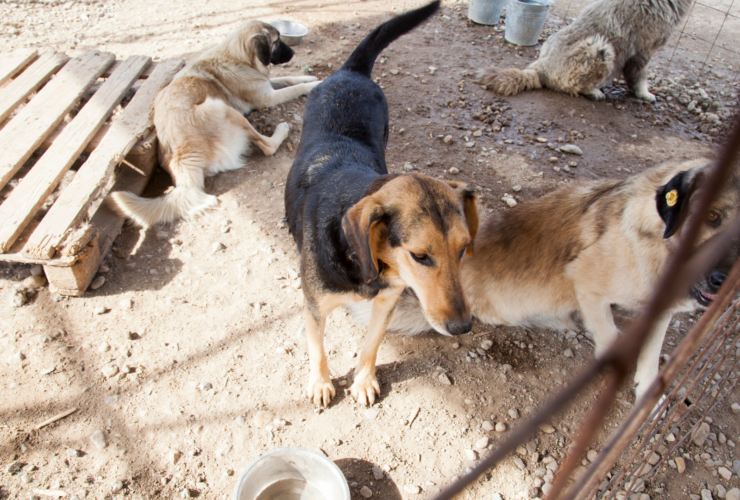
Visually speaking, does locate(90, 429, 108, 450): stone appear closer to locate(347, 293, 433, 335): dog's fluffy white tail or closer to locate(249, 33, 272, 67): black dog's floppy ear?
locate(347, 293, 433, 335): dog's fluffy white tail

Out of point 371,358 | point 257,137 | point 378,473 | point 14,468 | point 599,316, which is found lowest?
point 378,473

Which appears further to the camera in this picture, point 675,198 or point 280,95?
point 280,95

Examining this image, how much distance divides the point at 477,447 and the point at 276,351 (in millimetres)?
1394

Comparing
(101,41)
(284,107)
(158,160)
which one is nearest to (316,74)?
(284,107)

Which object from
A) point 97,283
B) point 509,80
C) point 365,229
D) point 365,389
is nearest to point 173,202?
point 97,283

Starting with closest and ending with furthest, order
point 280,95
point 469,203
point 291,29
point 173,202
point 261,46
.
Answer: point 469,203
point 173,202
point 261,46
point 280,95
point 291,29

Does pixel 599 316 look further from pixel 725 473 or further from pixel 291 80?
pixel 291 80

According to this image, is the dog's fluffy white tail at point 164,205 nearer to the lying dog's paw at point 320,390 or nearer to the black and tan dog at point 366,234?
the black and tan dog at point 366,234

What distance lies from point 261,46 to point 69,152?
7.81ft

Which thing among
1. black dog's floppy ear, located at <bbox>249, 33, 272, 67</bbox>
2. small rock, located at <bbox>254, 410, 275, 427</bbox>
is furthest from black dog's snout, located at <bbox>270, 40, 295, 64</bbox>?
small rock, located at <bbox>254, 410, 275, 427</bbox>

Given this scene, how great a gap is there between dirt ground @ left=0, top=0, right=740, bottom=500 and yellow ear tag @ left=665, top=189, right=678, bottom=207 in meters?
1.36

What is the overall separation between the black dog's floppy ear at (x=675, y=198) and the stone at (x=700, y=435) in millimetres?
1279

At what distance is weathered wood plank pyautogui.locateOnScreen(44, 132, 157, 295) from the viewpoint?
305 cm

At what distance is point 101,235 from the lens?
3469 mm
